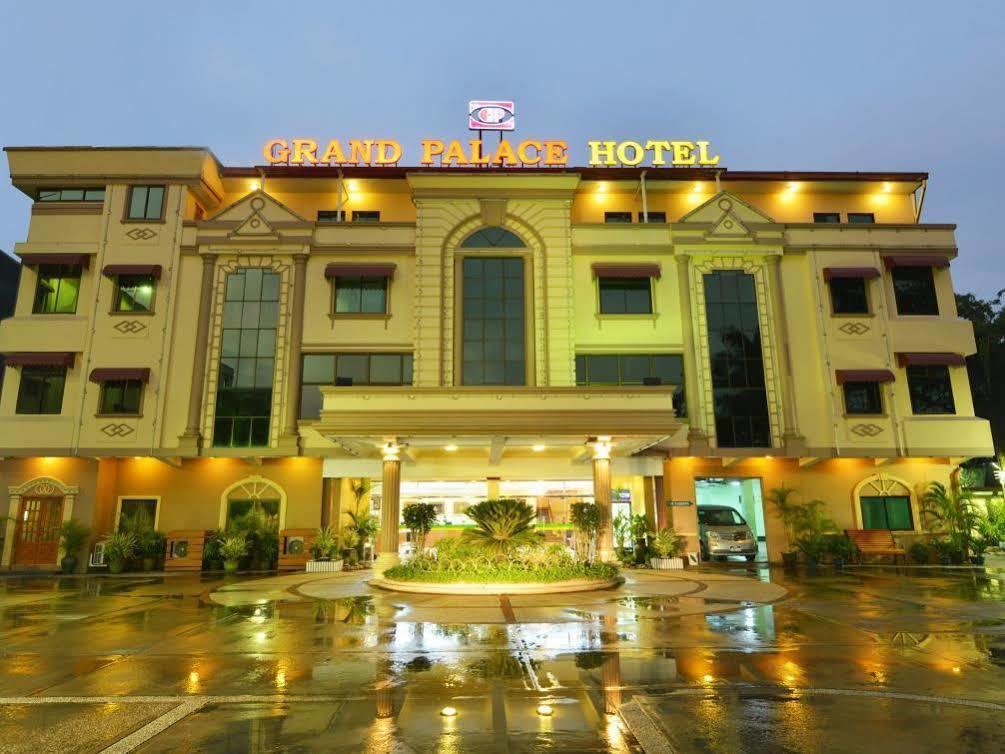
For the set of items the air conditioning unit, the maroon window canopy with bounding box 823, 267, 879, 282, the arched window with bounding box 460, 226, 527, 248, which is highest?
the arched window with bounding box 460, 226, 527, 248

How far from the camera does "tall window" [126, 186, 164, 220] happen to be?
26.5 meters

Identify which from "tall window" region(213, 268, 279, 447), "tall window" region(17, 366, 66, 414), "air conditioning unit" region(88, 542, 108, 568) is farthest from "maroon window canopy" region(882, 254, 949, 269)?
"tall window" region(17, 366, 66, 414)

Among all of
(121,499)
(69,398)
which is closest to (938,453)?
(121,499)

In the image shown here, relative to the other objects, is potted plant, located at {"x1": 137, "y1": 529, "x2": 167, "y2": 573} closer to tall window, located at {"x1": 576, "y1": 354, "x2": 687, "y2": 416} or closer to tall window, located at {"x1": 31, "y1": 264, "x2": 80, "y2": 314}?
tall window, located at {"x1": 31, "y1": 264, "x2": 80, "y2": 314}

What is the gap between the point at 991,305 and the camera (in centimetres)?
4859

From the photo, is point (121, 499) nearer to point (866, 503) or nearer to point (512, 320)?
point (512, 320)

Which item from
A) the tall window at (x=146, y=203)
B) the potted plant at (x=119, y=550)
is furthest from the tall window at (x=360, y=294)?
the potted plant at (x=119, y=550)

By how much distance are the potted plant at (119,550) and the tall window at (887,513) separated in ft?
92.1

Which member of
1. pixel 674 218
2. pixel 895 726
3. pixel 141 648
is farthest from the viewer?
pixel 674 218

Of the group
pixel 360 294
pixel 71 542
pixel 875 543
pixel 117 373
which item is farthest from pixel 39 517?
pixel 875 543

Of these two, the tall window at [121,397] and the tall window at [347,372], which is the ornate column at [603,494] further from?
the tall window at [121,397]

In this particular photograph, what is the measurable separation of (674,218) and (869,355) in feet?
32.4

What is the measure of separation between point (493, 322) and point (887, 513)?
17.5 metres

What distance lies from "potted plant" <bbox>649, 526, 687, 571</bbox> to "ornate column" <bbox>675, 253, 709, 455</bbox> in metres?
3.62
